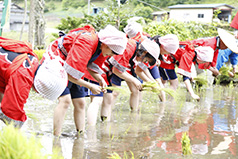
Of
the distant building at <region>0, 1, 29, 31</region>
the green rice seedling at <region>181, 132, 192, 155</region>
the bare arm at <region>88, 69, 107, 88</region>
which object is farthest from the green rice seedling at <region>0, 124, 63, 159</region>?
the distant building at <region>0, 1, 29, 31</region>

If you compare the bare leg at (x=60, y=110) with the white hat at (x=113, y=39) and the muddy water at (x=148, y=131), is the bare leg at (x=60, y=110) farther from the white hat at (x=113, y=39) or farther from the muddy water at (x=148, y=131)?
the white hat at (x=113, y=39)

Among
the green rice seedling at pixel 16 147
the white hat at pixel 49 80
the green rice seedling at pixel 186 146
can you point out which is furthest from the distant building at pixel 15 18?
the green rice seedling at pixel 16 147

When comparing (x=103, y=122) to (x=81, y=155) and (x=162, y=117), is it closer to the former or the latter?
(x=162, y=117)

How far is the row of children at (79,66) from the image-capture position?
2.58 metres

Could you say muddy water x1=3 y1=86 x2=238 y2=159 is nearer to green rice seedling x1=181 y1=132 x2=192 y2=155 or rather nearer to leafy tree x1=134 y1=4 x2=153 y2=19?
green rice seedling x1=181 y1=132 x2=192 y2=155

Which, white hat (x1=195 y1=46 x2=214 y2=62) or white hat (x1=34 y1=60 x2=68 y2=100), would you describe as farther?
white hat (x1=195 y1=46 x2=214 y2=62)

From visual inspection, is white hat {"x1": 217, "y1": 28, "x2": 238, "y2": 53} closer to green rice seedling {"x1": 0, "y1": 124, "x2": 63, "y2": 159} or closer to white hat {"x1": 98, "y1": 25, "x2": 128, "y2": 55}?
white hat {"x1": 98, "y1": 25, "x2": 128, "y2": 55}

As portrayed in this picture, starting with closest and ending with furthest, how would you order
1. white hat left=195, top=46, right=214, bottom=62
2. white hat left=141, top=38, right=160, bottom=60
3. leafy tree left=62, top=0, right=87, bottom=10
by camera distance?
1. white hat left=141, top=38, right=160, bottom=60
2. white hat left=195, top=46, right=214, bottom=62
3. leafy tree left=62, top=0, right=87, bottom=10

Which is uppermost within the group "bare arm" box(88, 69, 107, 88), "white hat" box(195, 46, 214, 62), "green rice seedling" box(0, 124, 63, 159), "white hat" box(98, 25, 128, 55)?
"white hat" box(98, 25, 128, 55)

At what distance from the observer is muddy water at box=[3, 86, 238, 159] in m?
3.55

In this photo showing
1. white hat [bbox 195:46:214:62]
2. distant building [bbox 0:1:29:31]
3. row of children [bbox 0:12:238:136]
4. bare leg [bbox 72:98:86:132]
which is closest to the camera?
row of children [bbox 0:12:238:136]

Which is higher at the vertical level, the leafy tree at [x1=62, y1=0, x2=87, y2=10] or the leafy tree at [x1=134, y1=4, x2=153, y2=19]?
the leafy tree at [x1=62, y1=0, x2=87, y2=10]

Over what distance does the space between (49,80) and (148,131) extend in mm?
2201

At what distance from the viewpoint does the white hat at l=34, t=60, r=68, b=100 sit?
262 centimetres
